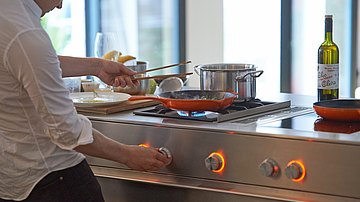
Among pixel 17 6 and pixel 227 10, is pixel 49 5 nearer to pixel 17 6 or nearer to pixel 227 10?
pixel 17 6

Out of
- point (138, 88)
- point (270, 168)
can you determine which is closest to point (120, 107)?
point (138, 88)

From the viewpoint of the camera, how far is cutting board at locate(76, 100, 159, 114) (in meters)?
2.14

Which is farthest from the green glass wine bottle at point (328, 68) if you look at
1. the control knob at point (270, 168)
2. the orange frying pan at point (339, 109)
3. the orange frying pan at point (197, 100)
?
the control knob at point (270, 168)

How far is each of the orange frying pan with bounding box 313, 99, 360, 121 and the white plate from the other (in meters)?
0.64

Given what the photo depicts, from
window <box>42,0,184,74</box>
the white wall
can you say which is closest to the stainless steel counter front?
the white wall

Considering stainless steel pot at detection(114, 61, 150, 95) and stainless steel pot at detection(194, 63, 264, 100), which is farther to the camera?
stainless steel pot at detection(114, 61, 150, 95)

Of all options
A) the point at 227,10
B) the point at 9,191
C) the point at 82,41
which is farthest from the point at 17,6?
the point at 82,41

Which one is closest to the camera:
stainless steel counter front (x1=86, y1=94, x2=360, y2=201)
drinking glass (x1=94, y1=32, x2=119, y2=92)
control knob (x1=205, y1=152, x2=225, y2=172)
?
stainless steel counter front (x1=86, y1=94, x2=360, y2=201)

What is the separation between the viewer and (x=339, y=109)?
1.86 m

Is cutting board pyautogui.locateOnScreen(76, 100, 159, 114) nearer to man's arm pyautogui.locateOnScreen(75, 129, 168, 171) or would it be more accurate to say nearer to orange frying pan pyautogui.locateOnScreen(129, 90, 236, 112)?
orange frying pan pyautogui.locateOnScreen(129, 90, 236, 112)

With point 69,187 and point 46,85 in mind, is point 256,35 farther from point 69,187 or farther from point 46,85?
point 46,85

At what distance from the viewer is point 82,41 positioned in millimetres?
6055

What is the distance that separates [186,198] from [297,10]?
3.70 m

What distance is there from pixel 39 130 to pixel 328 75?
0.88 metres
